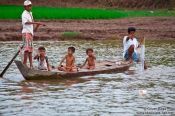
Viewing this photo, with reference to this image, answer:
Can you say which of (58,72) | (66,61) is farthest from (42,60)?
(66,61)

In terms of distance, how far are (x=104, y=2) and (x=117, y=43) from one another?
84.3 feet

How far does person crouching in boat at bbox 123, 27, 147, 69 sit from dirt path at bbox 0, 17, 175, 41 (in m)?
9.02

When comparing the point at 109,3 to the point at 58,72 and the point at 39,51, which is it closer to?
the point at 39,51

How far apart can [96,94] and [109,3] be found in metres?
37.1

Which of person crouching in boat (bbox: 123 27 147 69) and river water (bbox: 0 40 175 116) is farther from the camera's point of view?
person crouching in boat (bbox: 123 27 147 69)

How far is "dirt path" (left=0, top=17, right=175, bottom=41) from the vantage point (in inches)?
1022

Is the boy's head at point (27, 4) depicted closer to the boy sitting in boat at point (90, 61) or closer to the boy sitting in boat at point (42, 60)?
the boy sitting in boat at point (42, 60)

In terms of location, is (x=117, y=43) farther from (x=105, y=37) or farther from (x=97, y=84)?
(x=97, y=84)

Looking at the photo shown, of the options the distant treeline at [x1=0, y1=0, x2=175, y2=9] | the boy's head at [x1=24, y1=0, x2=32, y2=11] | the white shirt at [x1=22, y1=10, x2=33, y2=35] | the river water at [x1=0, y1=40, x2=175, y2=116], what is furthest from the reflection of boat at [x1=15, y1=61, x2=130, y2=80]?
the distant treeline at [x1=0, y1=0, x2=175, y2=9]

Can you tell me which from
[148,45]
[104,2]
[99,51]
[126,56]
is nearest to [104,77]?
[126,56]

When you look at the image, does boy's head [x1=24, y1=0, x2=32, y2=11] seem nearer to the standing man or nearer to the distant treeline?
the standing man

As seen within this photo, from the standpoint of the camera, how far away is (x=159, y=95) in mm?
12117

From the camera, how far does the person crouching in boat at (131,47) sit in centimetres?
1639

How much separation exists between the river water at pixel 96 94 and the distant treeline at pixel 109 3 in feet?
93.4
